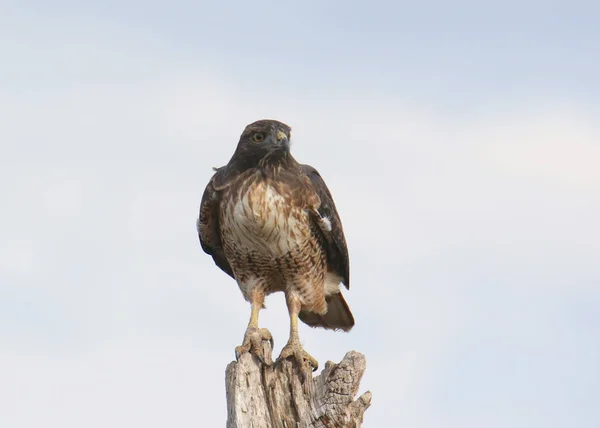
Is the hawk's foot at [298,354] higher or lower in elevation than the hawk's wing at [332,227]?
lower

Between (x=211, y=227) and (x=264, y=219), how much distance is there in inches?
35.3

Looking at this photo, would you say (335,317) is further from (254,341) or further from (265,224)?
(254,341)

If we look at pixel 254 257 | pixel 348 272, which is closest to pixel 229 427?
pixel 254 257

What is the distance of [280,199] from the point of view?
10367mm

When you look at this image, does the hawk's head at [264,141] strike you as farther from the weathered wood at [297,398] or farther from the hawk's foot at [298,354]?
the weathered wood at [297,398]

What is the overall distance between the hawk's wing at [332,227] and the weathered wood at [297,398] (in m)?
2.41

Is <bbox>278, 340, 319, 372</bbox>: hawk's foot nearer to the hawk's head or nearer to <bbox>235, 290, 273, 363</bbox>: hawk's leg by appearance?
<bbox>235, 290, 273, 363</bbox>: hawk's leg

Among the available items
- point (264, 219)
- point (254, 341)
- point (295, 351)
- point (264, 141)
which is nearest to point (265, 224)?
point (264, 219)

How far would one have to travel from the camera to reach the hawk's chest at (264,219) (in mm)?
10320

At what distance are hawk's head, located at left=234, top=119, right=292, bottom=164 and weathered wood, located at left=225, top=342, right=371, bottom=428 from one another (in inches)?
94.3

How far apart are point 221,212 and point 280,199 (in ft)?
2.11

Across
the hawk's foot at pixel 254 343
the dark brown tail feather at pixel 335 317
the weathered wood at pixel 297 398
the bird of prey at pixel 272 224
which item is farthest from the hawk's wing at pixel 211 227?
the weathered wood at pixel 297 398

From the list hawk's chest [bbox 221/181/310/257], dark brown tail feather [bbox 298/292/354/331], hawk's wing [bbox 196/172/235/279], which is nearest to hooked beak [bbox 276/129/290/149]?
hawk's chest [bbox 221/181/310/257]

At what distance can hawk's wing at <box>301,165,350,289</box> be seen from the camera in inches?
424
